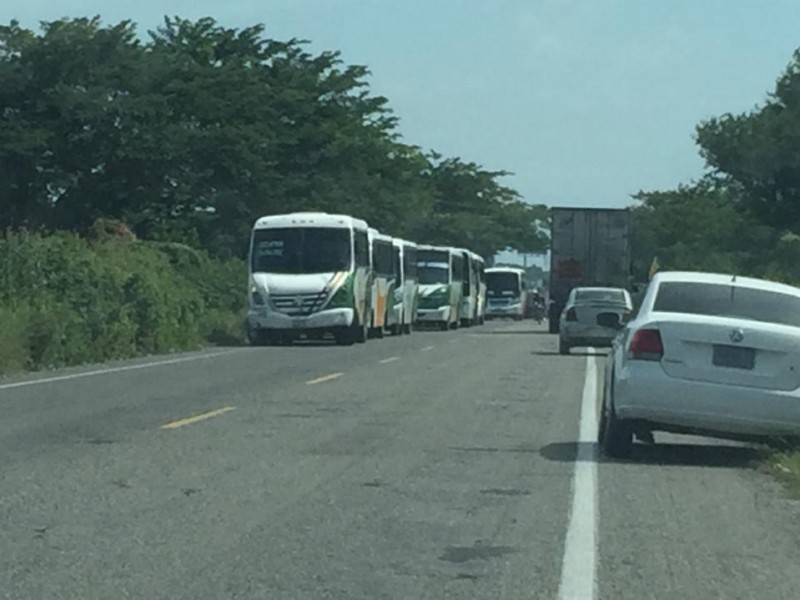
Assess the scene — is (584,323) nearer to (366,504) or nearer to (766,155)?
(366,504)

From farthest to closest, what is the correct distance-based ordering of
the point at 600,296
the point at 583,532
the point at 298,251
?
the point at 298,251 → the point at 600,296 → the point at 583,532

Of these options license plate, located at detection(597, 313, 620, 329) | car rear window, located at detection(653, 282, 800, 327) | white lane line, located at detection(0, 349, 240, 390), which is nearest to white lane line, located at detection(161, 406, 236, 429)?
license plate, located at detection(597, 313, 620, 329)

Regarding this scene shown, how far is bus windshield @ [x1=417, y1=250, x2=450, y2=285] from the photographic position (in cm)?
6712

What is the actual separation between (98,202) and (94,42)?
5551 millimetres

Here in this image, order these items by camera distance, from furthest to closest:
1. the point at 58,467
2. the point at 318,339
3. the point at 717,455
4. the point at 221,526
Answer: the point at 318,339 → the point at 717,455 → the point at 58,467 → the point at 221,526

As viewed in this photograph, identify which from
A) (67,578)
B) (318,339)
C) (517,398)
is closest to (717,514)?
(67,578)

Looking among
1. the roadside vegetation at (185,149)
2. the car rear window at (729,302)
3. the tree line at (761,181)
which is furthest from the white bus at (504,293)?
the car rear window at (729,302)

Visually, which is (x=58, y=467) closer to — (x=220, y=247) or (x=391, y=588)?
(x=391, y=588)

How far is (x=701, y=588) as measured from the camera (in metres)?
9.51

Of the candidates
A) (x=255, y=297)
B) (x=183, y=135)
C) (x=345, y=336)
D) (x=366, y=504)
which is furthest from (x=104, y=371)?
(x=183, y=135)

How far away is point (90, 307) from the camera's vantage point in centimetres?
3403

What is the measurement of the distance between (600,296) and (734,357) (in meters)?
24.0

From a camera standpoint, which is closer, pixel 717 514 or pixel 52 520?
pixel 52 520

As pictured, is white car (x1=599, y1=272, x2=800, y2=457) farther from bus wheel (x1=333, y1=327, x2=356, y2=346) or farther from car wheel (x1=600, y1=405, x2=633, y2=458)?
bus wheel (x1=333, y1=327, x2=356, y2=346)
